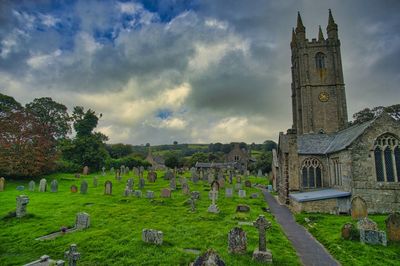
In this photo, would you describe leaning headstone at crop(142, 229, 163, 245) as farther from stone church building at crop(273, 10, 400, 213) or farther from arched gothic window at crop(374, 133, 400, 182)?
arched gothic window at crop(374, 133, 400, 182)

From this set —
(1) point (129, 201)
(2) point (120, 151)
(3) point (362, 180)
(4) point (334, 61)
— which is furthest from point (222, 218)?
(2) point (120, 151)

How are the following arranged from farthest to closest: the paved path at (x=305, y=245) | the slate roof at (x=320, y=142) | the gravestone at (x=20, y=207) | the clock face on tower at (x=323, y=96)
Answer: the clock face on tower at (x=323, y=96), the slate roof at (x=320, y=142), the gravestone at (x=20, y=207), the paved path at (x=305, y=245)

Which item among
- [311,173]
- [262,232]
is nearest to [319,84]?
[311,173]

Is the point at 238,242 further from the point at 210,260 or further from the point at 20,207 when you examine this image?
the point at 20,207

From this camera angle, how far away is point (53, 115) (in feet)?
171

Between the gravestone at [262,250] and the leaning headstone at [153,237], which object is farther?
the leaning headstone at [153,237]

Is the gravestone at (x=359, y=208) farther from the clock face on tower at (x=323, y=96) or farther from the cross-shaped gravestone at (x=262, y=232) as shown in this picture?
the clock face on tower at (x=323, y=96)

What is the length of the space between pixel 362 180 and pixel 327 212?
3.17m

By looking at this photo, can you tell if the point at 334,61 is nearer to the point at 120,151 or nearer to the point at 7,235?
the point at 7,235

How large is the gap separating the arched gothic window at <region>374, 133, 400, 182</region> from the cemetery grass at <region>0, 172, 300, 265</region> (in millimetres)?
9024

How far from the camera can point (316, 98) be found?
3581 cm

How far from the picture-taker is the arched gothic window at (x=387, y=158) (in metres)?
16.5

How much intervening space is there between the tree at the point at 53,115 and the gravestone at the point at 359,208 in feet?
172

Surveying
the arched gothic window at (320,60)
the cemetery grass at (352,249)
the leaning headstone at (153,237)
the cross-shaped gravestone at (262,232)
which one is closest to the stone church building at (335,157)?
the arched gothic window at (320,60)
